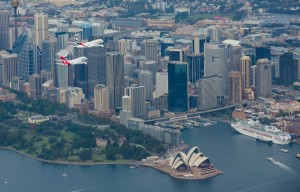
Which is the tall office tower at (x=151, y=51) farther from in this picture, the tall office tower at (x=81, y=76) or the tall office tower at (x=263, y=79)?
the tall office tower at (x=263, y=79)

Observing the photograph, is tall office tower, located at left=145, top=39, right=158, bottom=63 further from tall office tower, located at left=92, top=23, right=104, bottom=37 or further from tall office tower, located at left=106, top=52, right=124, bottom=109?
tall office tower, located at left=92, top=23, right=104, bottom=37

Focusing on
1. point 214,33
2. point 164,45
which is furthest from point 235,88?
point 214,33

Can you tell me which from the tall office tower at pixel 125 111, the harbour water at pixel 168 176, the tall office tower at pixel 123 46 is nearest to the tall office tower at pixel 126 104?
the tall office tower at pixel 125 111

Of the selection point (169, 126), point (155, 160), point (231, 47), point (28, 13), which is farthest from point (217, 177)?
point (28, 13)

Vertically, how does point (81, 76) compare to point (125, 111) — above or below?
above

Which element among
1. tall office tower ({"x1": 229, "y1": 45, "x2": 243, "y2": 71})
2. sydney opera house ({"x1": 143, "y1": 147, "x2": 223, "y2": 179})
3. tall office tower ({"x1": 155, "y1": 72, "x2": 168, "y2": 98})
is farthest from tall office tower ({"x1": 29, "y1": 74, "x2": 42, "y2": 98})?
sydney opera house ({"x1": 143, "y1": 147, "x2": 223, "y2": 179})

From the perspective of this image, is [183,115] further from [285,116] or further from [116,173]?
[116,173]

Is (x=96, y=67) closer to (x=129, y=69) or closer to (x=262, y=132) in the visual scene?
(x=129, y=69)
